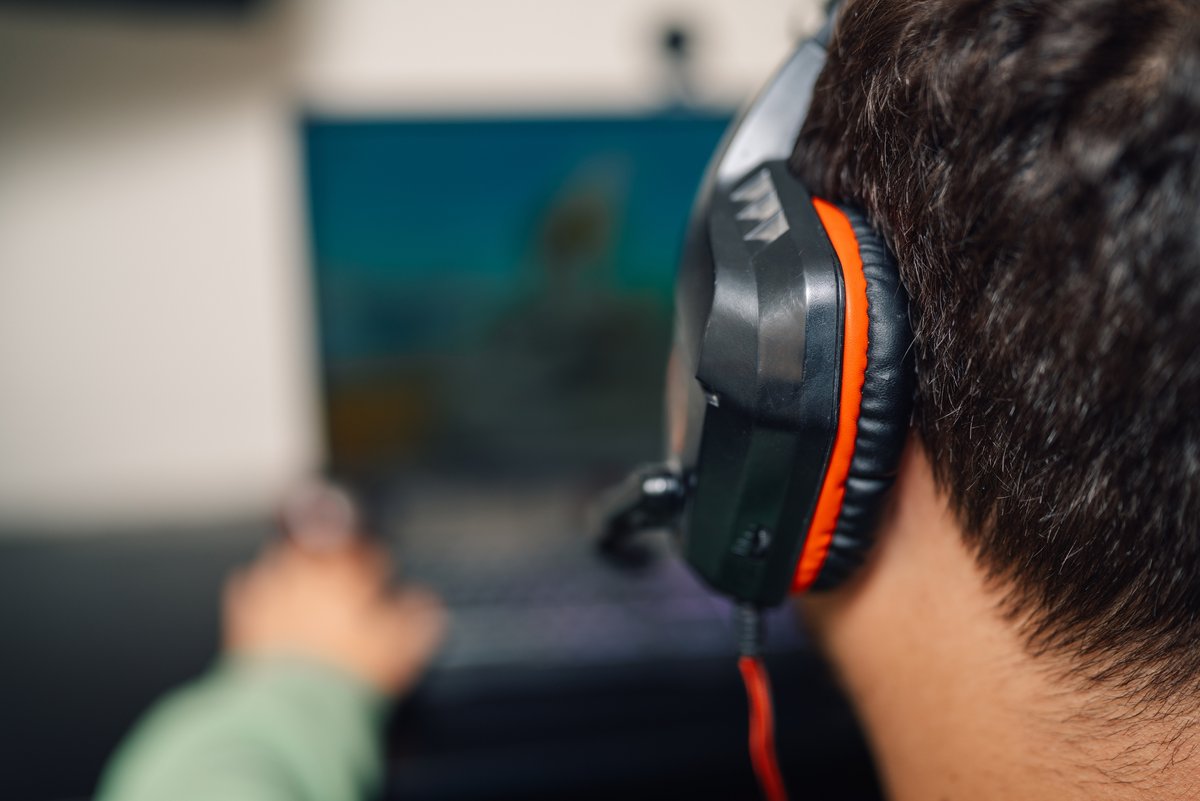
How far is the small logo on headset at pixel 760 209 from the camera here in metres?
0.34

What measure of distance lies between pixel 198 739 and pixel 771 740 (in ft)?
1.40

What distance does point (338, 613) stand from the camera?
744mm

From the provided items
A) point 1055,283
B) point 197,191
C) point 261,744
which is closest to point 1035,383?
point 1055,283

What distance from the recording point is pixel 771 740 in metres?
0.67

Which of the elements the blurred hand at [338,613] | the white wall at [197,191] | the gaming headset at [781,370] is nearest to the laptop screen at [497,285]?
the white wall at [197,191]

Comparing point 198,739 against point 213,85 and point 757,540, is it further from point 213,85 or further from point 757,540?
point 213,85

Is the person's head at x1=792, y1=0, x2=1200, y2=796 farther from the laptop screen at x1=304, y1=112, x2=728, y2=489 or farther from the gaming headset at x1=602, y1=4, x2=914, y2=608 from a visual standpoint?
the laptop screen at x1=304, y1=112, x2=728, y2=489

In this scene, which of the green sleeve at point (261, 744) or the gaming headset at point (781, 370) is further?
the green sleeve at point (261, 744)

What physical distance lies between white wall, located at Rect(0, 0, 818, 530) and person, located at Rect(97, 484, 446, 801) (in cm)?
22

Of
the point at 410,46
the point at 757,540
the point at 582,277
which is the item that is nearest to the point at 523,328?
the point at 582,277

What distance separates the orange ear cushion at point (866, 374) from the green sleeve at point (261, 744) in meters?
0.37

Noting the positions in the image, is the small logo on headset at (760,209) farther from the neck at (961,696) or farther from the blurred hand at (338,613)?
the blurred hand at (338,613)

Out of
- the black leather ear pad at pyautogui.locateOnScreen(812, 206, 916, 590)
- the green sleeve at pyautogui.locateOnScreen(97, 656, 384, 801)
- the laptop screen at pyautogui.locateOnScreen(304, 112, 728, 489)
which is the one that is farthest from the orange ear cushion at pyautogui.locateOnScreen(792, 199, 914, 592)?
the laptop screen at pyautogui.locateOnScreen(304, 112, 728, 489)

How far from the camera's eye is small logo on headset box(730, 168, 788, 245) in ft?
1.13
